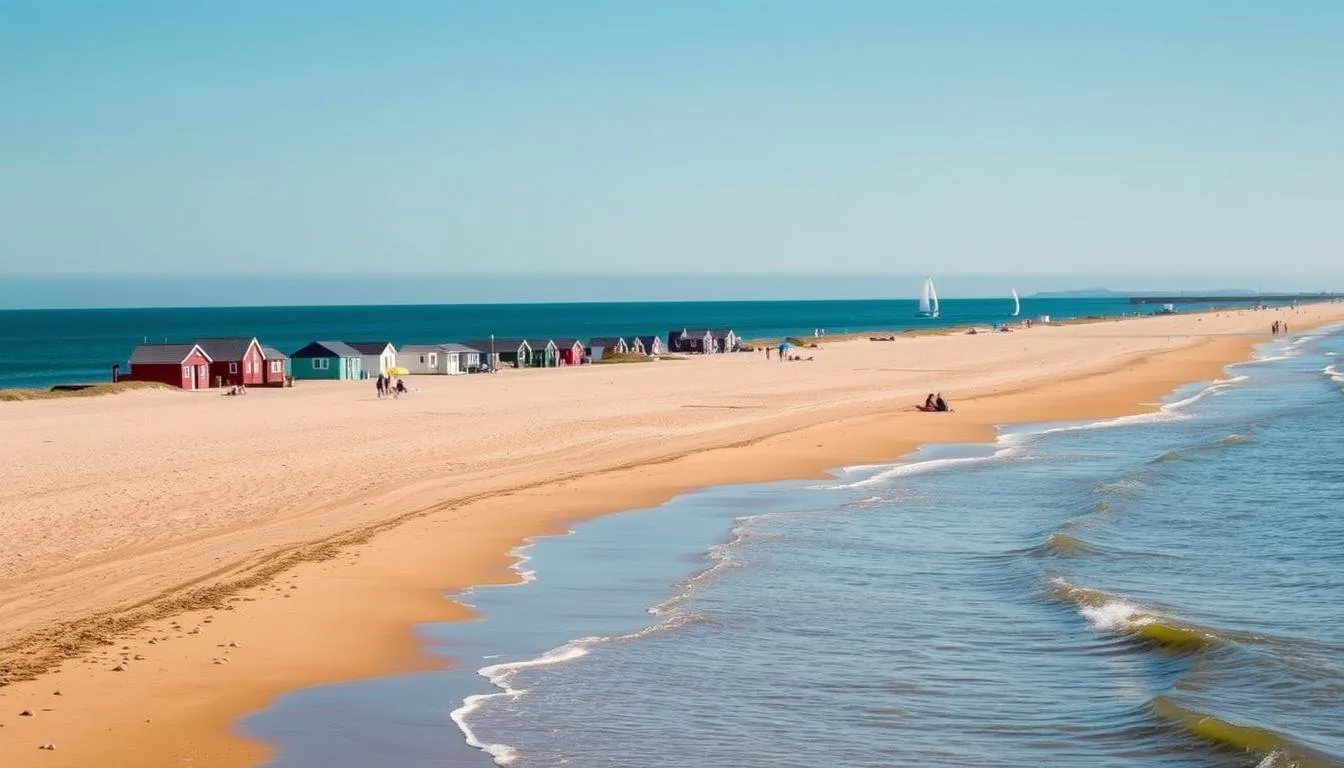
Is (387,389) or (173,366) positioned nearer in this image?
(387,389)

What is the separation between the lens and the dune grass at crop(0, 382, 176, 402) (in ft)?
187

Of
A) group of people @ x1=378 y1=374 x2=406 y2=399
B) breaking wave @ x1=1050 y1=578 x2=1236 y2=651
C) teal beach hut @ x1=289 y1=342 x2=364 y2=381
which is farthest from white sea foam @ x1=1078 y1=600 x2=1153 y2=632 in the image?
teal beach hut @ x1=289 y1=342 x2=364 y2=381

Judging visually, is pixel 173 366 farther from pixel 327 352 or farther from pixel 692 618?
pixel 692 618

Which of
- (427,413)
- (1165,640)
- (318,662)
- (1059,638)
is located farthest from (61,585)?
(427,413)

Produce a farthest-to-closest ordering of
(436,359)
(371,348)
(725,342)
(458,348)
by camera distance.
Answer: (725,342)
(458,348)
(436,359)
(371,348)

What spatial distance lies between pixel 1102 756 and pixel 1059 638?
3.98 meters

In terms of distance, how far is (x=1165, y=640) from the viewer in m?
14.2

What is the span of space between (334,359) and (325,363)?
0.57 m

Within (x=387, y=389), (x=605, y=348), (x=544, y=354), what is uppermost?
(x=605, y=348)

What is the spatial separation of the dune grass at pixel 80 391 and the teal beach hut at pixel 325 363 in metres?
9.63

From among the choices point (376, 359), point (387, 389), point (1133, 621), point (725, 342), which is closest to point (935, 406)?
point (387, 389)

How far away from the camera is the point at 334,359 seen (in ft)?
232

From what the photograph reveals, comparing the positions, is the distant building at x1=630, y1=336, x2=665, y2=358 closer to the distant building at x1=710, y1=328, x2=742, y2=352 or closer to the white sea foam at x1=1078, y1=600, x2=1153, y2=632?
the distant building at x1=710, y1=328, x2=742, y2=352

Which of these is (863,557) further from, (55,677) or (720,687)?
(55,677)
